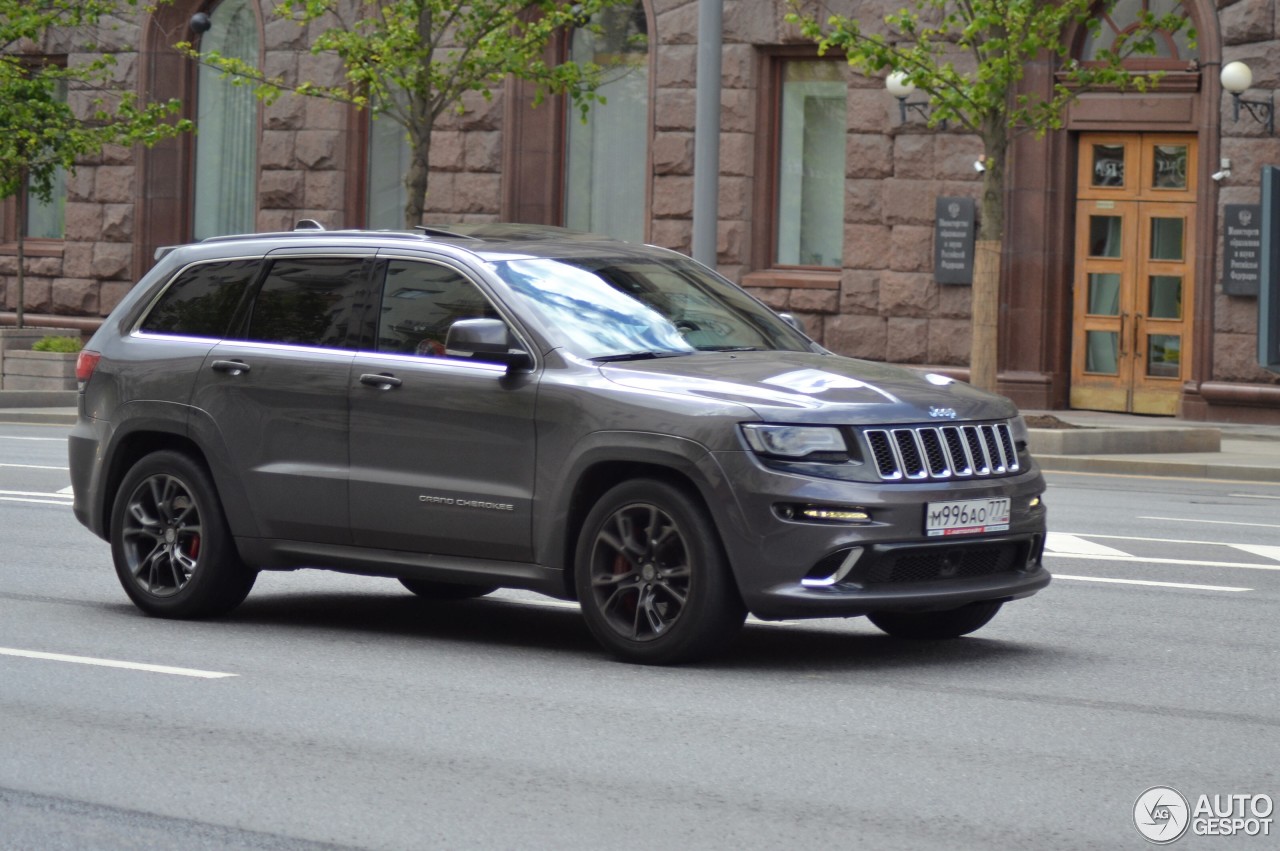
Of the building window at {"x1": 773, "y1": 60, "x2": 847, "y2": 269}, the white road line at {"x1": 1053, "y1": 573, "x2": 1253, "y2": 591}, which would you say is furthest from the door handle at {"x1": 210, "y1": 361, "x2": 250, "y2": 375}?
the building window at {"x1": 773, "y1": 60, "x2": 847, "y2": 269}

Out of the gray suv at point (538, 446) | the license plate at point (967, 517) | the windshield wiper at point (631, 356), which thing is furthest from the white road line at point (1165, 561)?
the windshield wiper at point (631, 356)

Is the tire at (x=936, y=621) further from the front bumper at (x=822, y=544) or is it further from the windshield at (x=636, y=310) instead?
the windshield at (x=636, y=310)

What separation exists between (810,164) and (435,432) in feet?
63.0

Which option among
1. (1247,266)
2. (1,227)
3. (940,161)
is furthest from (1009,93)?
(1,227)

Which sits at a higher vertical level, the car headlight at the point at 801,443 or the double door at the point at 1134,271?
the double door at the point at 1134,271

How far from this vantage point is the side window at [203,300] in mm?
9781

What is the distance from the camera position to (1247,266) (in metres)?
24.2

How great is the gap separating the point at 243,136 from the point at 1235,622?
23892 millimetres

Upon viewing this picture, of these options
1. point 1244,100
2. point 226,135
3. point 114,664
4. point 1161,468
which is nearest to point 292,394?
point 114,664

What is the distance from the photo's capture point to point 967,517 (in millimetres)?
8102

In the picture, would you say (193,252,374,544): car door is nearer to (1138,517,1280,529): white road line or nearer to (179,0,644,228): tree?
(1138,517,1280,529): white road line

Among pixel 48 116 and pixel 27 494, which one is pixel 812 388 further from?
pixel 48 116

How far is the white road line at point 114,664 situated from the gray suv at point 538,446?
3.21ft

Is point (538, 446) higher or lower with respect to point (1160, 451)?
higher
